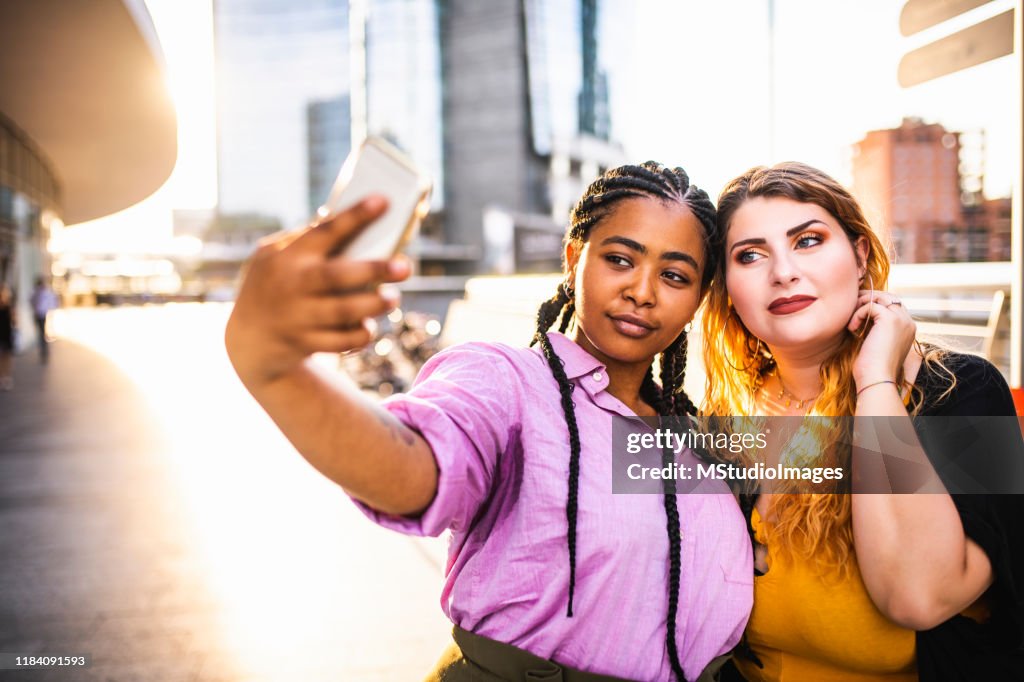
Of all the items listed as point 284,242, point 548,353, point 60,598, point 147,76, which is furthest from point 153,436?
point 147,76

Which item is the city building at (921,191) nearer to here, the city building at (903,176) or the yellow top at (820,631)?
the city building at (903,176)

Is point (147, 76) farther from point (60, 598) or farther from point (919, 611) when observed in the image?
A: point (919, 611)

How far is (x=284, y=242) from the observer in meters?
0.82

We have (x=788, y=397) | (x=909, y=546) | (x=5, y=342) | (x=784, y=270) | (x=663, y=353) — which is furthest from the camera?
(x=5, y=342)

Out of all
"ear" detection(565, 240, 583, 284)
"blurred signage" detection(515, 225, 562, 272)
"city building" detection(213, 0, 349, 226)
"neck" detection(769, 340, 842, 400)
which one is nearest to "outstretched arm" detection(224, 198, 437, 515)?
"ear" detection(565, 240, 583, 284)

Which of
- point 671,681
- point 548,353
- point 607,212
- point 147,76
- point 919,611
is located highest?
point 147,76

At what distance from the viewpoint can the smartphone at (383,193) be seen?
0.79m

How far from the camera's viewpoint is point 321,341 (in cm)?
83

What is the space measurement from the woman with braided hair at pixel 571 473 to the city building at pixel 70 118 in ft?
46.8

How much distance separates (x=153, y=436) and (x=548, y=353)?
27.4 feet

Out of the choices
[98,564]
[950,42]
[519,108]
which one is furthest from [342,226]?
[519,108]

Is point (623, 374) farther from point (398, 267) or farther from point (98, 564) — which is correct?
point (98, 564)

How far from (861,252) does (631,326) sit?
2.21ft

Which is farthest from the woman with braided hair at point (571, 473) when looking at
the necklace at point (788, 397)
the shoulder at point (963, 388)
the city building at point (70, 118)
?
the city building at point (70, 118)
